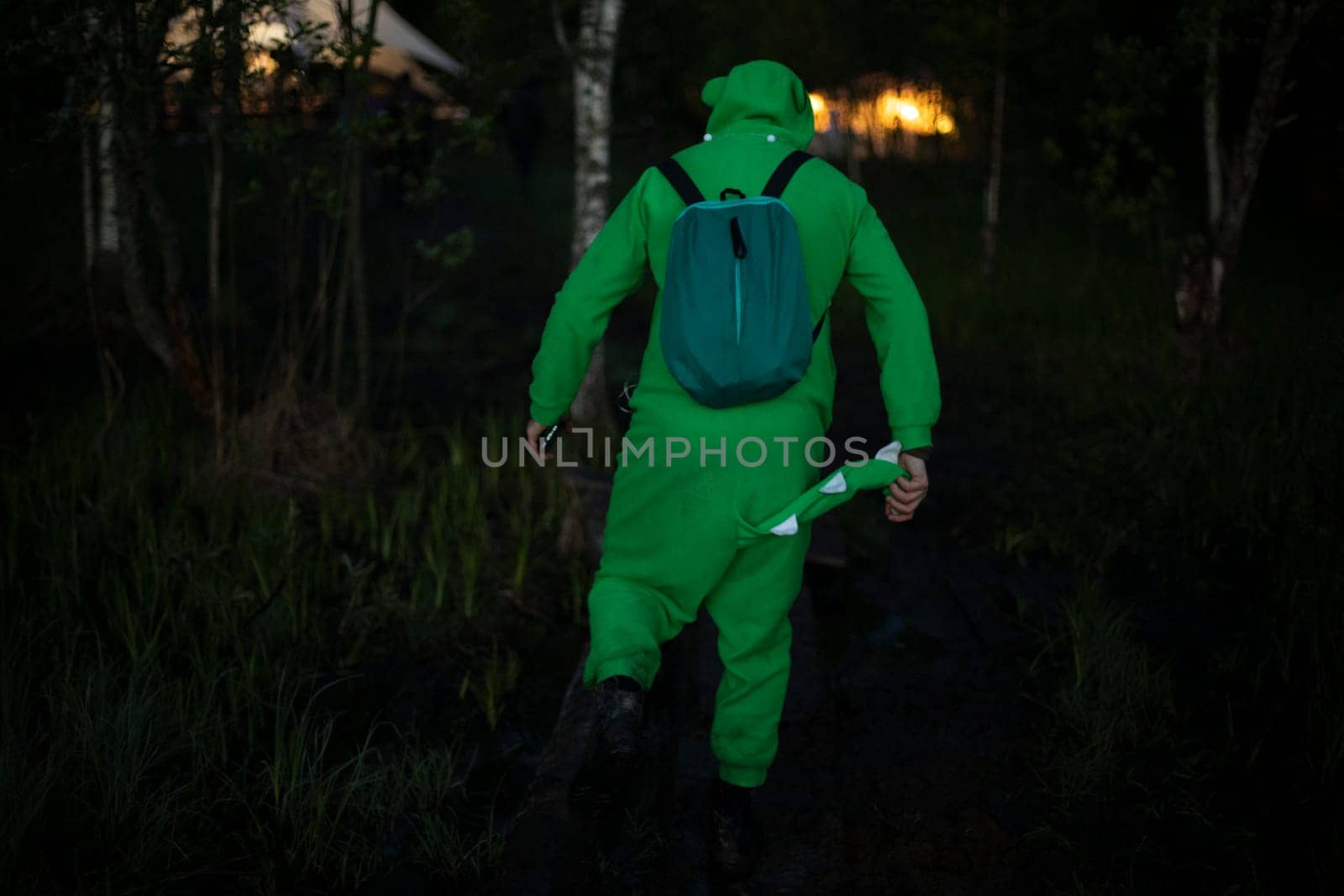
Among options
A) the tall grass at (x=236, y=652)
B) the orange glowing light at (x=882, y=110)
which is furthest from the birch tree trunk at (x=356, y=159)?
the orange glowing light at (x=882, y=110)

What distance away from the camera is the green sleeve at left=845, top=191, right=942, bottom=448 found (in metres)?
2.59

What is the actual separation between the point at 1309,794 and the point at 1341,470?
1.42 m

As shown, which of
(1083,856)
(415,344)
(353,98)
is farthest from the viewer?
(415,344)

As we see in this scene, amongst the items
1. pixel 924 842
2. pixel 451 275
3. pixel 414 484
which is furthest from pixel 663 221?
pixel 451 275

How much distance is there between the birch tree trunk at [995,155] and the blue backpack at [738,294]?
7.88 metres

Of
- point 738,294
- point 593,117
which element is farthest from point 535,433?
point 593,117

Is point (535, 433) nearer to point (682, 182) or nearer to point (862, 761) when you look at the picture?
point (682, 182)

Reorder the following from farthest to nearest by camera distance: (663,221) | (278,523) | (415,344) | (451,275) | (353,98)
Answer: (451,275)
(415,344)
(353,98)
(278,523)
(663,221)

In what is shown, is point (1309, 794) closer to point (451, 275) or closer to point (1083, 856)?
point (1083, 856)

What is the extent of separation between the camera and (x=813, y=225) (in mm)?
2529

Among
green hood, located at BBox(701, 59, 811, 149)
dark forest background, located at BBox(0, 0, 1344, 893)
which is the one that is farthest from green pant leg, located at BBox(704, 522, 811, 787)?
green hood, located at BBox(701, 59, 811, 149)

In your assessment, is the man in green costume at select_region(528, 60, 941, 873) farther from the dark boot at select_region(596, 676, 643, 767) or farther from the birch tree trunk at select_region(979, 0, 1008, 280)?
the birch tree trunk at select_region(979, 0, 1008, 280)

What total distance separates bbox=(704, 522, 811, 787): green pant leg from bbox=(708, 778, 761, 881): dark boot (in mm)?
45

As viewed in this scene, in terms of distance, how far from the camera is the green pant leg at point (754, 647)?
2621 mm
